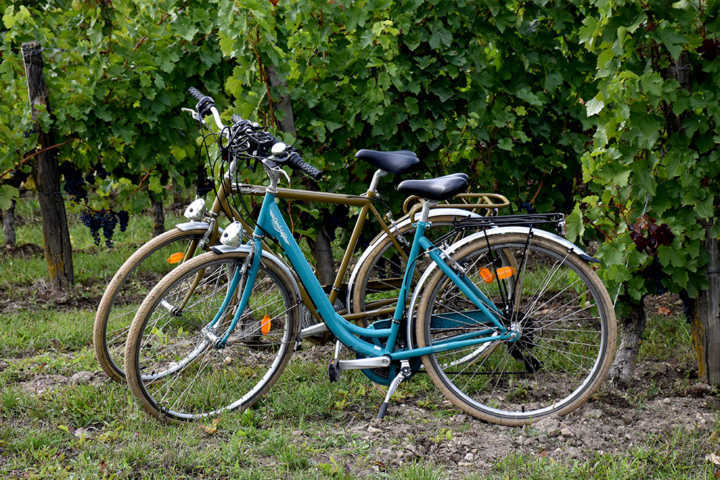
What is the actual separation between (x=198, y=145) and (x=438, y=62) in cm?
180

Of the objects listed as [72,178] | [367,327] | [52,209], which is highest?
[72,178]

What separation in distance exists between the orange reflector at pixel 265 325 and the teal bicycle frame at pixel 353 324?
15 cm

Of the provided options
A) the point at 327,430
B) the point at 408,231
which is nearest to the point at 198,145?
the point at 408,231

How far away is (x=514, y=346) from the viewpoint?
371cm

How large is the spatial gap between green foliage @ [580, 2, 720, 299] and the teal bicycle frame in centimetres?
64

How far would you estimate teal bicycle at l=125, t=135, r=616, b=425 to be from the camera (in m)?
3.37

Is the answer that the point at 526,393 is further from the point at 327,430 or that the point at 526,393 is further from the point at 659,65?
the point at 659,65

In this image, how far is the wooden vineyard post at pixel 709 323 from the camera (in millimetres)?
3594

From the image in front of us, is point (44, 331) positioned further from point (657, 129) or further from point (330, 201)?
point (657, 129)

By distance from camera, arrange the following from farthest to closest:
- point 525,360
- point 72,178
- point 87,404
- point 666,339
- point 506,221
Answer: point 72,178
point 666,339
point 525,360
point 87,404
point 506,221

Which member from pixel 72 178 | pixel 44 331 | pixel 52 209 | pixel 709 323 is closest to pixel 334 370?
pixel 709 323

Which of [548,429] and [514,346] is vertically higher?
[514,346]

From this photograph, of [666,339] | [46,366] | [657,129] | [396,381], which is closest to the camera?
[657,129]

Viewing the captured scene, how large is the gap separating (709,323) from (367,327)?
1.65 metres
